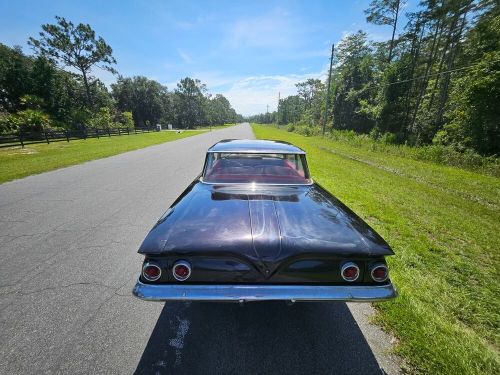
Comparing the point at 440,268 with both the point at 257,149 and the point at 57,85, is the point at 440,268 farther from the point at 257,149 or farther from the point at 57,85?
the point at 57,85

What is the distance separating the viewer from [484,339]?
221 cm

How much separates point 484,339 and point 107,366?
3326 millimetres

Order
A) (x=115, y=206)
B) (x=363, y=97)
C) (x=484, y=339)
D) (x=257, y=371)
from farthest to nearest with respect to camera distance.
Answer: (x=363, y=97) < (x=115, y=206) < (x=484, y=339) < (x=257, y=371)

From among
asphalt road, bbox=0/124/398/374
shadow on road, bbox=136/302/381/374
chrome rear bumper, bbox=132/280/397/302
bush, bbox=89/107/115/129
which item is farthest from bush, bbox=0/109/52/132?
chrome rear bumper, bbox=132/280/397/302

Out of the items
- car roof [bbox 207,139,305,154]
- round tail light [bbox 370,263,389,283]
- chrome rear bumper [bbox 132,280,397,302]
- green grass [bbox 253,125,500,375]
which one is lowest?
green grass [bbox 253,125,500,375]

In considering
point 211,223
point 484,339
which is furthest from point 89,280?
point 484,339

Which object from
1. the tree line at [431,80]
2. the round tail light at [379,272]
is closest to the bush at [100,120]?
the tree line at [431,80]

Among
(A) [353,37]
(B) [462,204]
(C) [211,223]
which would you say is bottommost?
(B) [462,204]

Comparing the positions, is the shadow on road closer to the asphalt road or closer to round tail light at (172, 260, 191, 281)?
the asphalt road

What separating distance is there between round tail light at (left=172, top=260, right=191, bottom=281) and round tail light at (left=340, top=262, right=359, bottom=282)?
118cm

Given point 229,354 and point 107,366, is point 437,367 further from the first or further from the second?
point 107,366

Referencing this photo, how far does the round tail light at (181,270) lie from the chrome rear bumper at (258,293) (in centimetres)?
7

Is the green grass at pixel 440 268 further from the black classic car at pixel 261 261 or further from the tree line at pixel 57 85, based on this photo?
the tree line at pixel 57 85

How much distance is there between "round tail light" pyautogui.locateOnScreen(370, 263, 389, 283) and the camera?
1857 mm
